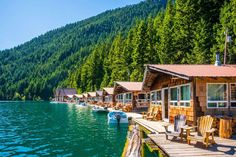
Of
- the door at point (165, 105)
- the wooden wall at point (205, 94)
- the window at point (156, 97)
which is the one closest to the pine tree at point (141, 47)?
the window at point (156, 97)

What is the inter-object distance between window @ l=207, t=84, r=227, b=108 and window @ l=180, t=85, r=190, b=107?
1470mm

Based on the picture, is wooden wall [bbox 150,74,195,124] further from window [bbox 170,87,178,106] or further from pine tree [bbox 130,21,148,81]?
pine tree [bbox 130,21,148,81]

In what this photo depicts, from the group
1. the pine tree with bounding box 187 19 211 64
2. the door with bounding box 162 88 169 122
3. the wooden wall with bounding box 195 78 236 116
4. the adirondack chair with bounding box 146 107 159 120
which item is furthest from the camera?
the pine tree with bounding box 187 19 211 64

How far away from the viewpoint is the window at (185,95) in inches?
725

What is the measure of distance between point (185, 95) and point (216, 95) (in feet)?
7.14

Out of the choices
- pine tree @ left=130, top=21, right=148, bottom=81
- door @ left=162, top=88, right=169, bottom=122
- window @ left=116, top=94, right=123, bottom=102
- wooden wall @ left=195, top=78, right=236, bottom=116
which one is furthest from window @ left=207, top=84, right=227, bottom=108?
pine tree @ left=130, top=21, right=148, bottom=81

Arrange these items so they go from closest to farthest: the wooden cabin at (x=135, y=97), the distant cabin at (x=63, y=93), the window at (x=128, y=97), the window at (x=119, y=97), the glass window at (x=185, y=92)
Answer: the glass window at (x=185, y=92), the wooden cabin at (x=135, y=97), the window at (x=128, y=97), the window at (x=119, y=97), the distant cabin at (x=63, y=93)

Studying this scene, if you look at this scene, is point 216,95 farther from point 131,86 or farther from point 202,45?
point 131,86

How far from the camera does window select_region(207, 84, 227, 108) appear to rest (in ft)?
56.4

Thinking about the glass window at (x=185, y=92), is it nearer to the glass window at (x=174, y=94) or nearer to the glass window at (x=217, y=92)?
the glass window at (x=174, y=94)

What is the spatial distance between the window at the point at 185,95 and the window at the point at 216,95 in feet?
4.82

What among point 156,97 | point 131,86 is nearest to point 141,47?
point 131,86

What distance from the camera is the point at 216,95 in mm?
17297

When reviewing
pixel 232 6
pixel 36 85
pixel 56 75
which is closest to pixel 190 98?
pixel 232 6
